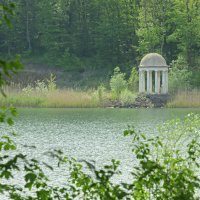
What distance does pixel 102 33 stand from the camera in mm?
44562

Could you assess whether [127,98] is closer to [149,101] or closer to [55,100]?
[149,101]

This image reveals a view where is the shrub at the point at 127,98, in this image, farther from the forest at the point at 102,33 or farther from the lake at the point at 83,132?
the forest at the point at 102,33

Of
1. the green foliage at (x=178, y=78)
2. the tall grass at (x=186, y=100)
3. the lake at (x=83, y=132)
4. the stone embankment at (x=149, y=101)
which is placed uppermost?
the lake at (x=83, y=132)

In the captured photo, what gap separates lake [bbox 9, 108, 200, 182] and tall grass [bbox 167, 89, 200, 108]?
378 cm

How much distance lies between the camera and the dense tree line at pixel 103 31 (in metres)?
42.3

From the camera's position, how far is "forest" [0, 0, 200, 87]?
42312mm

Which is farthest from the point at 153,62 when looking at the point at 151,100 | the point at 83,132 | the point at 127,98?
the point at 83,132

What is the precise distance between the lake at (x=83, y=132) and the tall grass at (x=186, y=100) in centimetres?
378

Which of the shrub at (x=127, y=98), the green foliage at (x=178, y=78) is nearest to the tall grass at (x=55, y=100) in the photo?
the shrub at (x=127, y=98)

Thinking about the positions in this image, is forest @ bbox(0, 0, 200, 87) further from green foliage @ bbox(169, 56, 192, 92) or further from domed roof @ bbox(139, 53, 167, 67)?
domed roof @ bbox(139, 53, 167, 67)

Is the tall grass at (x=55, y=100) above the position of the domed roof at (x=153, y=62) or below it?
below

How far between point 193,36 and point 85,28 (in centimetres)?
777

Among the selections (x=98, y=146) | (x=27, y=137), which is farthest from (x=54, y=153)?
(x=27, y=137)

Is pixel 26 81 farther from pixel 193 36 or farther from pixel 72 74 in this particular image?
pixel 193 36
